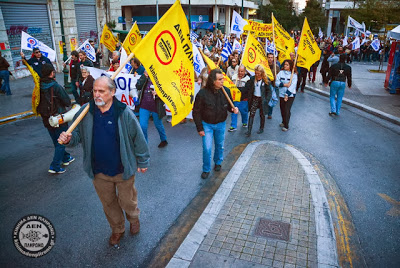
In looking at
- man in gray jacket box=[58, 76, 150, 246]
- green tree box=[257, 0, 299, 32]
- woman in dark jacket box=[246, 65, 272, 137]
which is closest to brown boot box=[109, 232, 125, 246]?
man in gray jacket box=[58, 76, 150, 246]

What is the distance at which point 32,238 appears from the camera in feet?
12.0

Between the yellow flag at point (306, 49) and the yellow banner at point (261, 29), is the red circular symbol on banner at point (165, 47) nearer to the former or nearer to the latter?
the yellow flag at point (306, 49)

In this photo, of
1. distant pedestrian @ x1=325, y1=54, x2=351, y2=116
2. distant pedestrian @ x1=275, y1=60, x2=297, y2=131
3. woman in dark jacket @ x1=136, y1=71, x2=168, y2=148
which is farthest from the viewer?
distant pedestrian @ x1=325, y1=54, x2=351, y2=116

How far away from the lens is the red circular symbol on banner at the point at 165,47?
147 inches

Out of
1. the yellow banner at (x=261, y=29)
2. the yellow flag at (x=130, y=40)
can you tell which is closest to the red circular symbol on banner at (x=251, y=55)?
the yellow flag at (x=130, y=40)

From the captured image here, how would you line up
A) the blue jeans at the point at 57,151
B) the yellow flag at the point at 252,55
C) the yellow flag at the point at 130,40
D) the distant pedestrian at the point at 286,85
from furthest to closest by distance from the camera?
the distant pedestrian at the point at 286,85 < the yellow flag at the point at 130,40 < the yellow flag at the point at 252,55 < the blue jeans at the point at 57,151

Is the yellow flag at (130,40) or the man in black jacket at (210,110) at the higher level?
the yellow flag at (130,40)

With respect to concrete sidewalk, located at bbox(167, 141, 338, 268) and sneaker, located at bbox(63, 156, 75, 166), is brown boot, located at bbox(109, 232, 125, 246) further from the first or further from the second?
sneaker, located at bbox(63, 156, 75, 166)

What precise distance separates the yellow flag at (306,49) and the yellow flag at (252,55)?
1.22 m

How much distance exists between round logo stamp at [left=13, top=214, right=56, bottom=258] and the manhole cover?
2564mm

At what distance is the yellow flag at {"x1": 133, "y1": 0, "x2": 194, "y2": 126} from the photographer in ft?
12.0

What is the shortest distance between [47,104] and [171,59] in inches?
114

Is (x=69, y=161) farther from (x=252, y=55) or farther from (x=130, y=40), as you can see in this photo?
(x=252, y=55)

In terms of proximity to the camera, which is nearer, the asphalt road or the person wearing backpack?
the asphalt road
